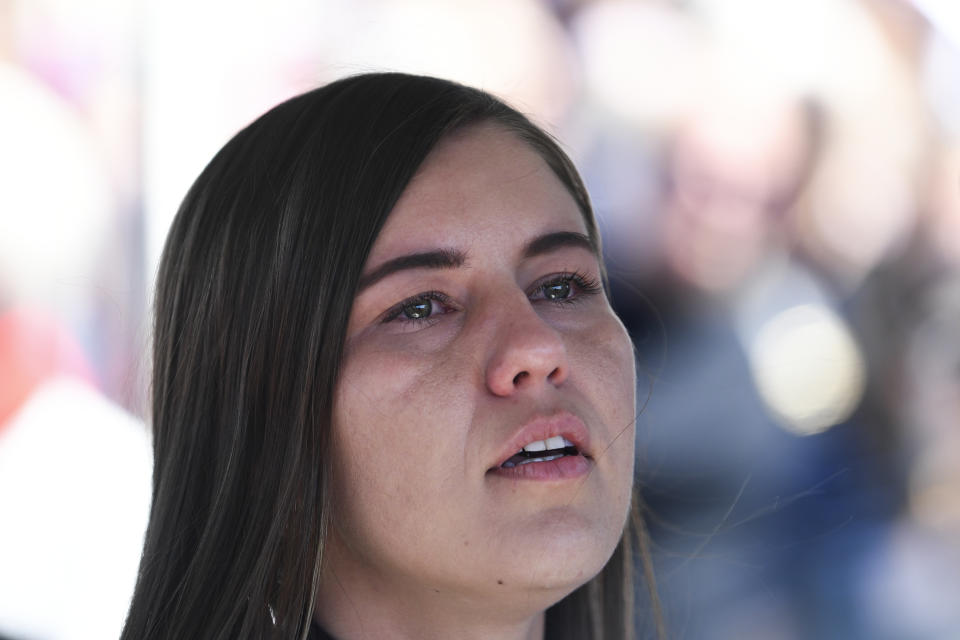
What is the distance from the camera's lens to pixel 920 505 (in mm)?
2770

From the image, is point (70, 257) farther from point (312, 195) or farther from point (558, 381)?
point (558, 381)

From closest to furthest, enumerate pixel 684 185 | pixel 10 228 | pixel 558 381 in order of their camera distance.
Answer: pixel 558 381, pixel 10 228, pixel 684 185

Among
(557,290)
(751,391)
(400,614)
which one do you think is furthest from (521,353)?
(751,391)

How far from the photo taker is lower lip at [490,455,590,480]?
3.84 feet

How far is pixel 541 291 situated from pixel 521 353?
190mm

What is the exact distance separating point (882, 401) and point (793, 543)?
462 millimetres

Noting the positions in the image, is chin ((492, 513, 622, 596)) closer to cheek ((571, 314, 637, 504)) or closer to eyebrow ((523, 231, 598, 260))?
cheek ((571, 314, 637, 504))

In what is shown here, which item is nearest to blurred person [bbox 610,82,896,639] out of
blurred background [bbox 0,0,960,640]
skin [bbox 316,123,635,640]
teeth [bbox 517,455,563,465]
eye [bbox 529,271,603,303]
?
blurred background [bbox 0,0,960,640]

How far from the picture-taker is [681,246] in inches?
111

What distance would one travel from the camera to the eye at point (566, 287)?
53.0 inches

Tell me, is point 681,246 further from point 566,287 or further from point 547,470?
point 547,470


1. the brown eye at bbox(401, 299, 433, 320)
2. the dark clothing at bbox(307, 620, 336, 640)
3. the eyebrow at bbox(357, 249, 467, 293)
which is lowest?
the dark clothing at bbox(307, 620, 336, 640)

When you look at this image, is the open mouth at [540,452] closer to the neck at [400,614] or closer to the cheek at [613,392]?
the cheek at [613,392]

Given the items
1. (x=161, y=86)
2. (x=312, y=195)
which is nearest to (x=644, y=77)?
(x=161, y=86)
